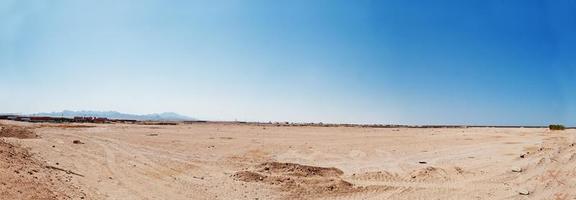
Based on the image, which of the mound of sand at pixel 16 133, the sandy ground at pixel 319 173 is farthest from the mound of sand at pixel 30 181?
the mound of sand at pixel 16 133

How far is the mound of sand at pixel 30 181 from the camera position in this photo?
11.9 m

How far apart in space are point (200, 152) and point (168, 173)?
8.39 meters

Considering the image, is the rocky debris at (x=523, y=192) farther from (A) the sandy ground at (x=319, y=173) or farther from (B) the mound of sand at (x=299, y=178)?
(B) the mound of sand at (x=299, y=178)

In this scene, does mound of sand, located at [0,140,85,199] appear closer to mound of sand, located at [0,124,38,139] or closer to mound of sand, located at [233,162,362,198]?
mound of sand, located at [233,162,362,198]

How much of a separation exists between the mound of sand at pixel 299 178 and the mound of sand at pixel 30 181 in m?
7.09

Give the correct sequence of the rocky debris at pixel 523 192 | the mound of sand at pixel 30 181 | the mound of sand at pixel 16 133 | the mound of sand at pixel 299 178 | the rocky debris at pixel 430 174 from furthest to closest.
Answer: the mound of sand at pixel 16 133, the rocky debris at pixel 430 174, the mound of sand at pixel 299 178, the rocky debris at pixel 523 192, the mound of sand at pixel 30 181

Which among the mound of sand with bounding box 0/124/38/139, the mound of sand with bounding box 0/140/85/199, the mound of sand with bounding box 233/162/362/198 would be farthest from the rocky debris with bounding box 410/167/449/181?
the mound of sand with bounding box 0/124/38/139

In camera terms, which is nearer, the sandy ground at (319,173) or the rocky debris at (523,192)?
the rocky debris at (523,192)

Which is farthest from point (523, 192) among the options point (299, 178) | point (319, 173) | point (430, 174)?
point (299, 178)

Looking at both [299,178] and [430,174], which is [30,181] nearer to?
[299,178]

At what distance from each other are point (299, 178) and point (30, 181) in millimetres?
10118

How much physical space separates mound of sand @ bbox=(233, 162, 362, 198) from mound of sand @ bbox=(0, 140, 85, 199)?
7.09m

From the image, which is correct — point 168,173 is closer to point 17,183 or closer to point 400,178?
point 17,183

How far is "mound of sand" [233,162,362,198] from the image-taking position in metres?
17.7
